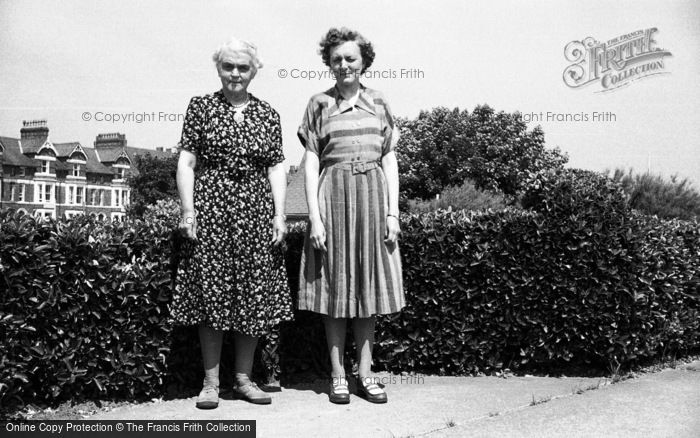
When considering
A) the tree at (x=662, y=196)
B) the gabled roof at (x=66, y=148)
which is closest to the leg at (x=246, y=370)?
the tree at (x=662, y=196)

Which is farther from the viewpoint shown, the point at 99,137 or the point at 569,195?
the point at 99,137

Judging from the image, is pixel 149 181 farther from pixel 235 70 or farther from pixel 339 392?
pixel 339 392

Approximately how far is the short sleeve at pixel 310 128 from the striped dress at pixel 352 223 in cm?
5

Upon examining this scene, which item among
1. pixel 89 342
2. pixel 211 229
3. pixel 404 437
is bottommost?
pixel 404 437

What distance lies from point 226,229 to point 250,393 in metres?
1.11

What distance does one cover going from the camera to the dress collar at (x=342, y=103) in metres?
4.18

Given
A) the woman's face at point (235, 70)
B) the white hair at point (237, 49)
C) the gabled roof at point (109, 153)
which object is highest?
the gabled roof at point (109, 153)

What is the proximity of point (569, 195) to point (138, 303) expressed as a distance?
337 centimetres

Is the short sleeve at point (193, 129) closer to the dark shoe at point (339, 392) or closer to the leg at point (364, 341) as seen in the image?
the leg at point (364, 341)

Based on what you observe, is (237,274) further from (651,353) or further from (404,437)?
(651,353)

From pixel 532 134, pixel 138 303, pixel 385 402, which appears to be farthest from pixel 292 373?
pixel 532 134

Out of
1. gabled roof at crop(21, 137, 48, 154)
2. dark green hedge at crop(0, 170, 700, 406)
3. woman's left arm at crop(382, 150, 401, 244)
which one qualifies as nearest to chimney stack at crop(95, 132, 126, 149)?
gabled roof at crop(21, 137, 48, 154)

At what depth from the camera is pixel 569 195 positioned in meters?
5.04

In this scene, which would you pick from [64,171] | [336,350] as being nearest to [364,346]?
[336,350]
